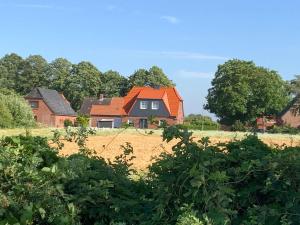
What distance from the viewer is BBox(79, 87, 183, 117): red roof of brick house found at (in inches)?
3319

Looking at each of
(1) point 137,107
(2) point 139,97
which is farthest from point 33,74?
(2) point 139,97

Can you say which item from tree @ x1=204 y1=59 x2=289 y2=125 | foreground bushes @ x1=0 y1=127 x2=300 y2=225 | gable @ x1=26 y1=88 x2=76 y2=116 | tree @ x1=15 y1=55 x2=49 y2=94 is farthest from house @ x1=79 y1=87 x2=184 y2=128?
foreground bushes @ x1=0 y1=127 x2=300 y2=225

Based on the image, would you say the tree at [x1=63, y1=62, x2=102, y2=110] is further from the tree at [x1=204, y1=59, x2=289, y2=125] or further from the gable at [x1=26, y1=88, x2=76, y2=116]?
the tree at [x1=204, y1=59, x2=289, y2=125]

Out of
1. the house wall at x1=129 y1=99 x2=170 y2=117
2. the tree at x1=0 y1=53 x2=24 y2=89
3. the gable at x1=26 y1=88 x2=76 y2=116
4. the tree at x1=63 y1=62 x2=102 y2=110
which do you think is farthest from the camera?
the tree at x1=0 y1=53 x2=24 y2=89

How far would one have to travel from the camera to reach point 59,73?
380 feet

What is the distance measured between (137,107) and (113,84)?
3027 centimetres

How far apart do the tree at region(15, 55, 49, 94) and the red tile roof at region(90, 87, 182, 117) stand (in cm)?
3430

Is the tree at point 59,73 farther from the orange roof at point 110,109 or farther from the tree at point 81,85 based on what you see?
the orange roof at point 110,109

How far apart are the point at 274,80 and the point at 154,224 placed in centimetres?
8476

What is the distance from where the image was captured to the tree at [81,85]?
10919cm

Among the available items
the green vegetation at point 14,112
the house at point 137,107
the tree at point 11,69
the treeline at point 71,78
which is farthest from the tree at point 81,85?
the green vegetation at point 14,112

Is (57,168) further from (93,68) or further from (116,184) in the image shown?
(93,68)

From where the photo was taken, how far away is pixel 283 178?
13.2 feet

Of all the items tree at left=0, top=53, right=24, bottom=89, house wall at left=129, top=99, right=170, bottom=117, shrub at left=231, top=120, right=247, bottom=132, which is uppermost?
tree at left=0, top=53, right=24, bottom=89
